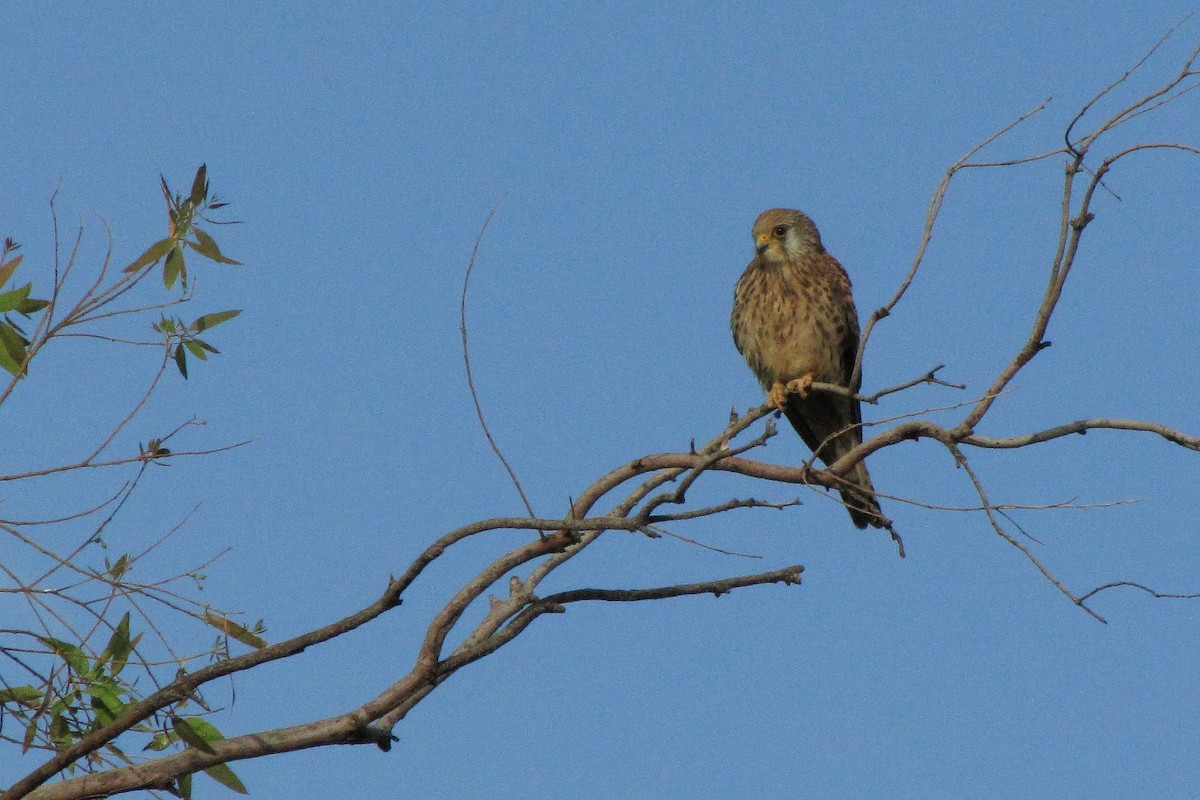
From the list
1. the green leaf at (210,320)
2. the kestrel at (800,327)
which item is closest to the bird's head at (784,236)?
the kestrel at (800,327)

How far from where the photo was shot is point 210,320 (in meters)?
3.03

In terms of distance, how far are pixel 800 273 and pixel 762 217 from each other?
1.25 feet

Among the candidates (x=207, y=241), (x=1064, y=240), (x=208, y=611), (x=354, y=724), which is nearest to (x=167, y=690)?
(x=208, y=611)

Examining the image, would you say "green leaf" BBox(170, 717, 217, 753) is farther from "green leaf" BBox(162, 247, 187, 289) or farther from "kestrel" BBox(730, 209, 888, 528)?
"kestrel" BBox(730, 209, 888, 528)

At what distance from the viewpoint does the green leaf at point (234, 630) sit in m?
A: 2.93

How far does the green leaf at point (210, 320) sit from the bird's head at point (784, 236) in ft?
9.67

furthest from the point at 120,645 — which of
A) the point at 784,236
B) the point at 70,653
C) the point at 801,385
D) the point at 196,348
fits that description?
the point at 784,236

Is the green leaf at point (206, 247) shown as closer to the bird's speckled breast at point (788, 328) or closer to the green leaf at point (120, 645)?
the green leaf at point (120, 645)

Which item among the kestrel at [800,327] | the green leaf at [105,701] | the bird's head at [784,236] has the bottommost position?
the green leaf at [105,701]

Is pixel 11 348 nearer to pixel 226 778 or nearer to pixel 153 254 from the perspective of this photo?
pixel 153 254

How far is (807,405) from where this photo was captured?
534 centimetres

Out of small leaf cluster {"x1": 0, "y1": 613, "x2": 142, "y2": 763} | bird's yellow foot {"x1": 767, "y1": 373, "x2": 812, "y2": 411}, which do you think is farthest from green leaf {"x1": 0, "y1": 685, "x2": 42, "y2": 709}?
bird's yellow foot {"x1": 767, "y1": 373, "x2": 812, "y2": 411}

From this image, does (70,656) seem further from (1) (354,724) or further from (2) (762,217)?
(2) (762,217)

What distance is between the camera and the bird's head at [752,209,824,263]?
545 centimetres
